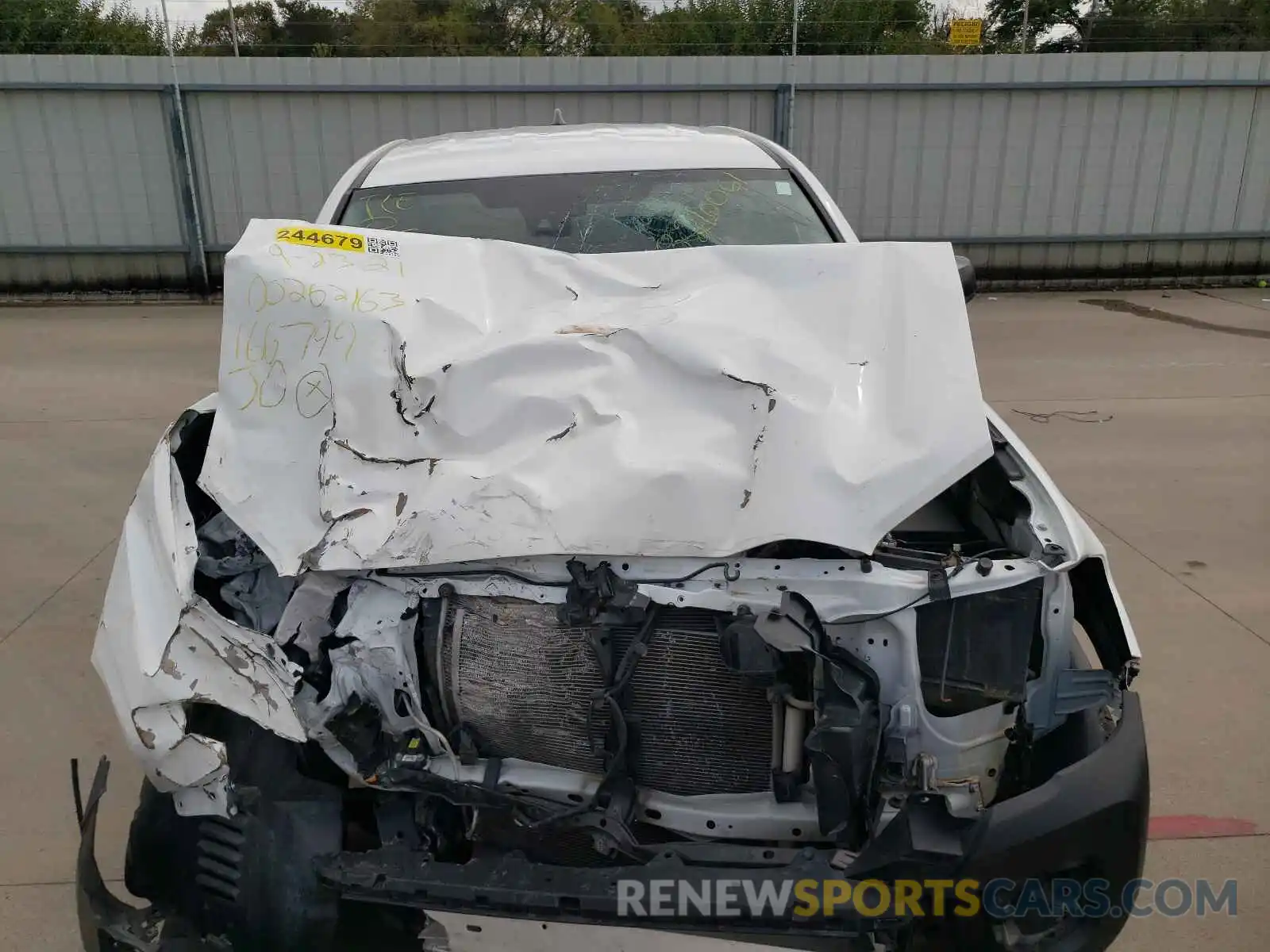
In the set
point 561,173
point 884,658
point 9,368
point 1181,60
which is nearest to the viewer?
point 884,658

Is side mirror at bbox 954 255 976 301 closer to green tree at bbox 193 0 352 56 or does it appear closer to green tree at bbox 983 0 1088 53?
green tree at bbox 193 0 352 56

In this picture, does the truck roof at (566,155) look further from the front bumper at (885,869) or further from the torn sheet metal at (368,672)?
the front bumper at (885,869)

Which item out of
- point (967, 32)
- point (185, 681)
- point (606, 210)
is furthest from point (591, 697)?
point (967, 32)

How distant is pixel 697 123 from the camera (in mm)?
10117

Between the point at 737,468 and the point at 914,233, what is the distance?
9.02 metres

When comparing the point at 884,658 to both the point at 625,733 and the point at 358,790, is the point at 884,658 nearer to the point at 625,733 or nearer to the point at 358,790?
the point at 625,733

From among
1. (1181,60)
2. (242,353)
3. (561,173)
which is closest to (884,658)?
(242,353)

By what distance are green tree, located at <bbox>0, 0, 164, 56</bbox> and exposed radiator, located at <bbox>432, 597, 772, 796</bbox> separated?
59.9 ft

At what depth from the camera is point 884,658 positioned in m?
2.01

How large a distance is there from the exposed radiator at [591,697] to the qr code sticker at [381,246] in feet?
4.04

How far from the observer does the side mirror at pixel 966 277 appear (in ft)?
9.43

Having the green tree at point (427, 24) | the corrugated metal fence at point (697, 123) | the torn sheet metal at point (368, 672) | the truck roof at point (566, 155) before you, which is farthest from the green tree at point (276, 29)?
the torn sheet metal at point (368, 672)

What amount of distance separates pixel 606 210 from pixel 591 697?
6.48ft

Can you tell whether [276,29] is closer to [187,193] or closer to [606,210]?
[187,193]
